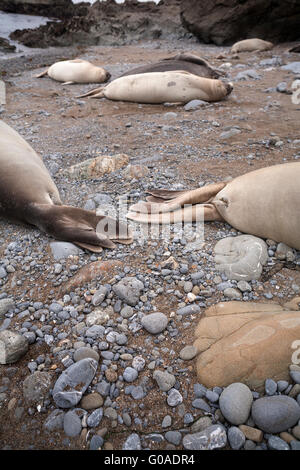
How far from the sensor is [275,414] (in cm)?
122

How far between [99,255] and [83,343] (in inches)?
28.4

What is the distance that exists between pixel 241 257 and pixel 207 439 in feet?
3.65

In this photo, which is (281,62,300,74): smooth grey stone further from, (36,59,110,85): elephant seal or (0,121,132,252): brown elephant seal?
(0,121,132,252): brown elephant seal

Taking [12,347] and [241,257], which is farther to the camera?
[241,257]

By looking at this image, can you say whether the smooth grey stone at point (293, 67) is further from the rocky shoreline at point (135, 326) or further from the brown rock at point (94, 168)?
the brown rock at point (94, 168)

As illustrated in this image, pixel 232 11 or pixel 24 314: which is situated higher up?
pixel 232 11

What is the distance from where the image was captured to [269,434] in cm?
121

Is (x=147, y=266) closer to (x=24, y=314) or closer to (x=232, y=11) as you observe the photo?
(x=24, y=314)

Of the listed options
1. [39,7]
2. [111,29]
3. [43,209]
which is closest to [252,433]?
[43,209]

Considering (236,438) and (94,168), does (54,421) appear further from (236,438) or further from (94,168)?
(94,168)

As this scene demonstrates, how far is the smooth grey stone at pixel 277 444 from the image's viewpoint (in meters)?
1.16

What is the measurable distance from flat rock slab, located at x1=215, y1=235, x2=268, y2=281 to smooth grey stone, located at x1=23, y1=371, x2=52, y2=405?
44.5 inches
